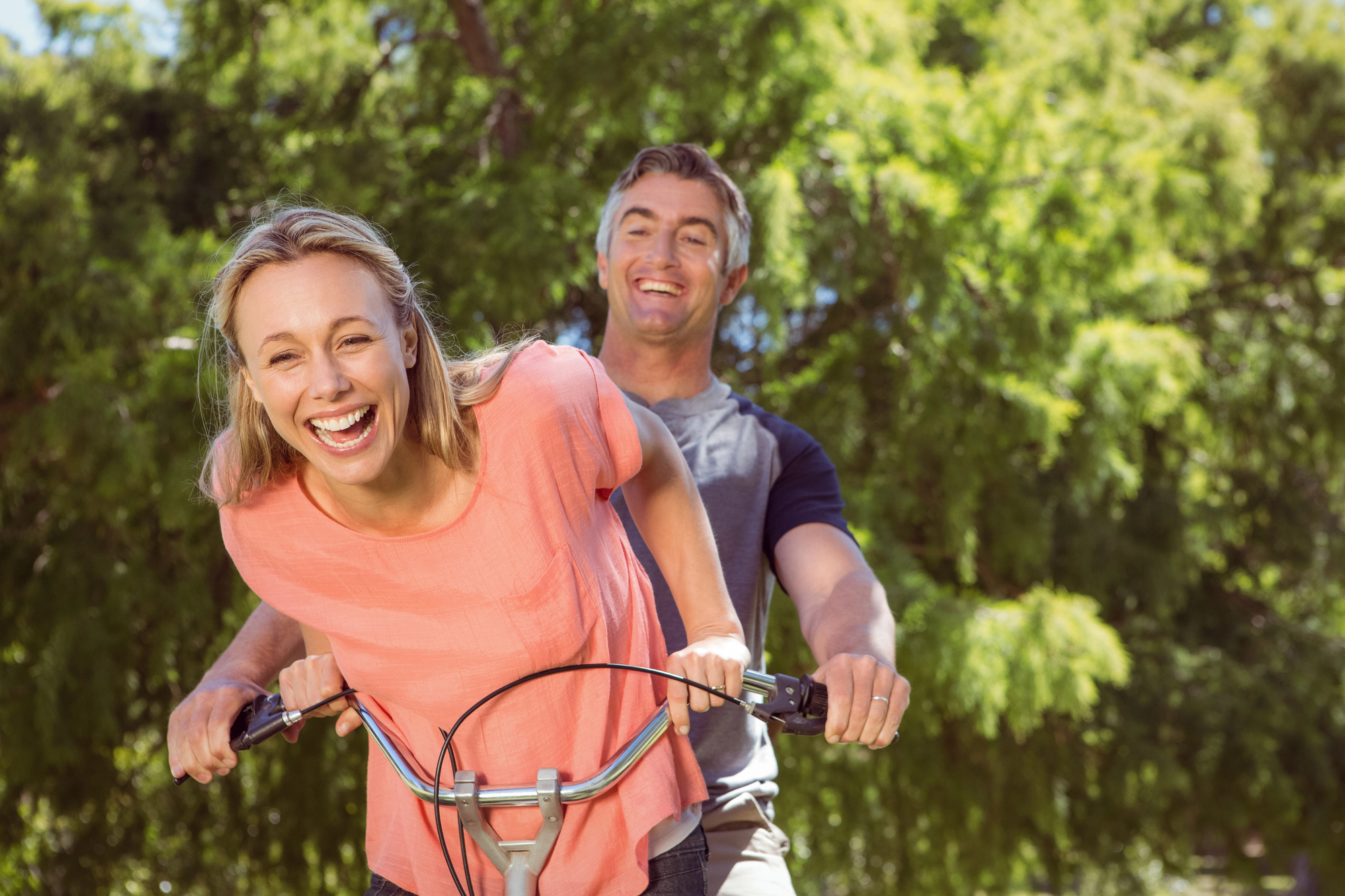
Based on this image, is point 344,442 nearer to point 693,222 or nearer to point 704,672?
point 704,672

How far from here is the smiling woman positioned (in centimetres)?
156

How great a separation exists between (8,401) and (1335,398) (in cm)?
697

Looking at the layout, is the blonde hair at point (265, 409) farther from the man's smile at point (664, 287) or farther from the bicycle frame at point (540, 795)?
the man's smile at point (664, 287)

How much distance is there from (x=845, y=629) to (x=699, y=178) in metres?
1.07

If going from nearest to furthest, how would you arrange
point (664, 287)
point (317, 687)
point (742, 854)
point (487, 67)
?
point (317, 687)
point (742, 854)
point (664, 287)
point (487, 67)

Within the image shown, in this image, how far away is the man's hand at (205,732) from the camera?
5.85 ft

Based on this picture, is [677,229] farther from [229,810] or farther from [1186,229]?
[229,810]

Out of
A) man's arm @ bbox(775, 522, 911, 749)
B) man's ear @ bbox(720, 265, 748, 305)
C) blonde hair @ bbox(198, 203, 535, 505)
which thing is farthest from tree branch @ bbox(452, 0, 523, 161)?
blonde hair @ bbox(198, 203, 535, 505)

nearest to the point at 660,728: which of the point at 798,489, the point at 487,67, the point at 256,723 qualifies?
the point at 256,723

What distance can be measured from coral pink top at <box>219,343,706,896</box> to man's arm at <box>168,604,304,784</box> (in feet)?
0.72

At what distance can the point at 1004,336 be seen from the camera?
5.41 m

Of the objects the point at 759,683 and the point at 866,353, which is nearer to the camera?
the point at 759,683

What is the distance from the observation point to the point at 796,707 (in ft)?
5.35

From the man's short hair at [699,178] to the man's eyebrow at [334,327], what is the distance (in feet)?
3.55
